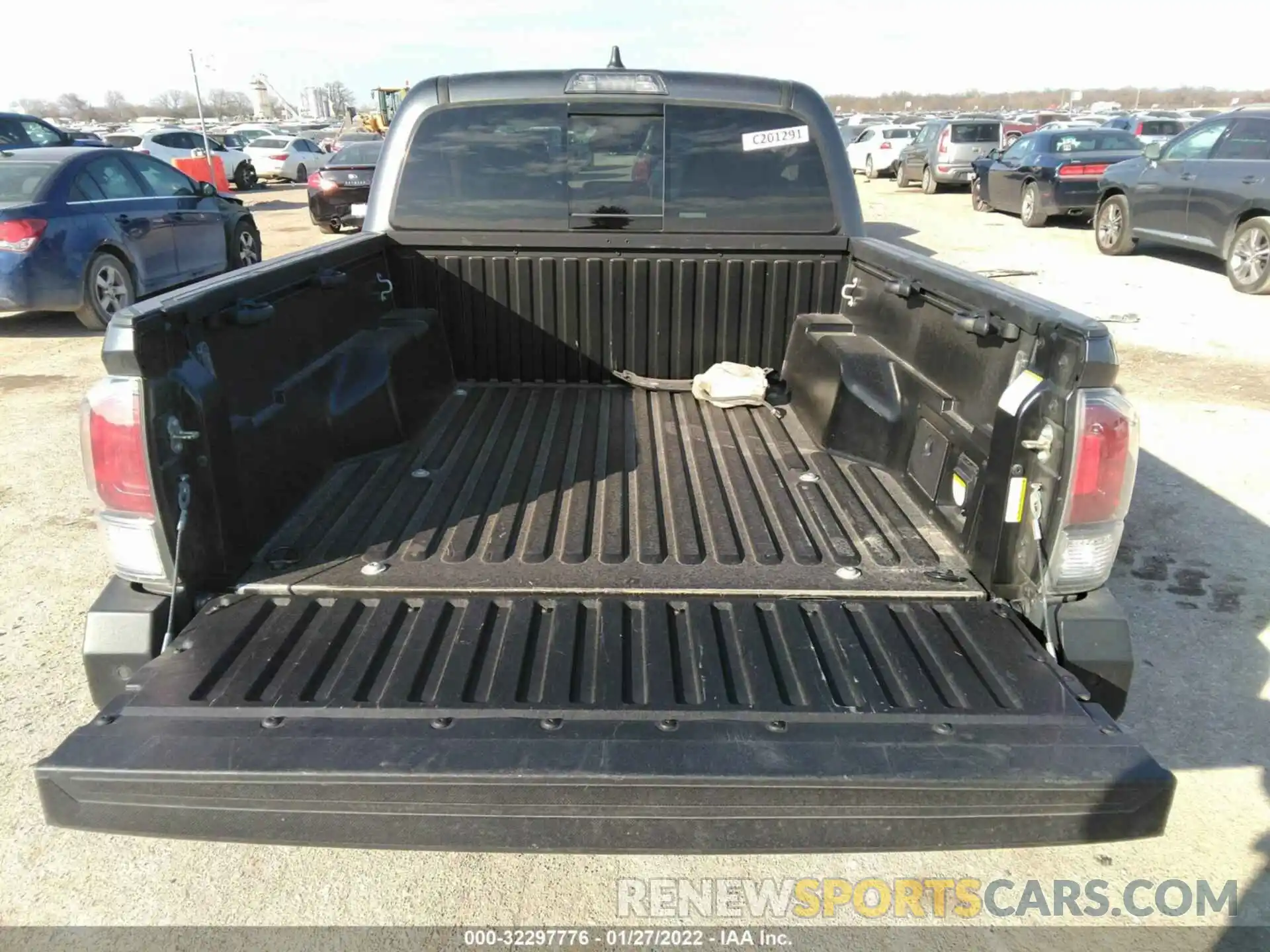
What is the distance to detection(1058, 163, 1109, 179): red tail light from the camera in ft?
48.6

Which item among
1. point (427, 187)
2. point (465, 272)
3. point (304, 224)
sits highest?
point (427, 187)

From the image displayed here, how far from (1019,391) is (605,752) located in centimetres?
140

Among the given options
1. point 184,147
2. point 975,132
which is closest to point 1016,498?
point 975,132

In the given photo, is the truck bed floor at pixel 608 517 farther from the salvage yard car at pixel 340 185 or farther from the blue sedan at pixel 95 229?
the salvage yard car at pixel 340 185

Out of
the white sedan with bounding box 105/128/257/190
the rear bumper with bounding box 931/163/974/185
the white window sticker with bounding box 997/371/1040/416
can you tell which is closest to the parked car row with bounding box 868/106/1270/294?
the rear bumper with bounding box 931/163/974/185

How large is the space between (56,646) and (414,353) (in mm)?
1841

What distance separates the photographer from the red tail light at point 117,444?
2047mm

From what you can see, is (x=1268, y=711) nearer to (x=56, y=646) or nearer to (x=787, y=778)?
(x=787, y=778)

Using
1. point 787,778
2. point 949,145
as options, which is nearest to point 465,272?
point 787,778

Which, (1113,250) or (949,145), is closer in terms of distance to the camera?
(1113,250)

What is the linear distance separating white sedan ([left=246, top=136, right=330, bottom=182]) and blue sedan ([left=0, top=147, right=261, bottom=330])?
17938mm

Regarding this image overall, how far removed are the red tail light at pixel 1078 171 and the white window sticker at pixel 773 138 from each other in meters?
13.2

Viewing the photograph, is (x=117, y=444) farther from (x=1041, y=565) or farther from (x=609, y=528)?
(x=1041, y=565)

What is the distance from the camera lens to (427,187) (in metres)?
3.99
